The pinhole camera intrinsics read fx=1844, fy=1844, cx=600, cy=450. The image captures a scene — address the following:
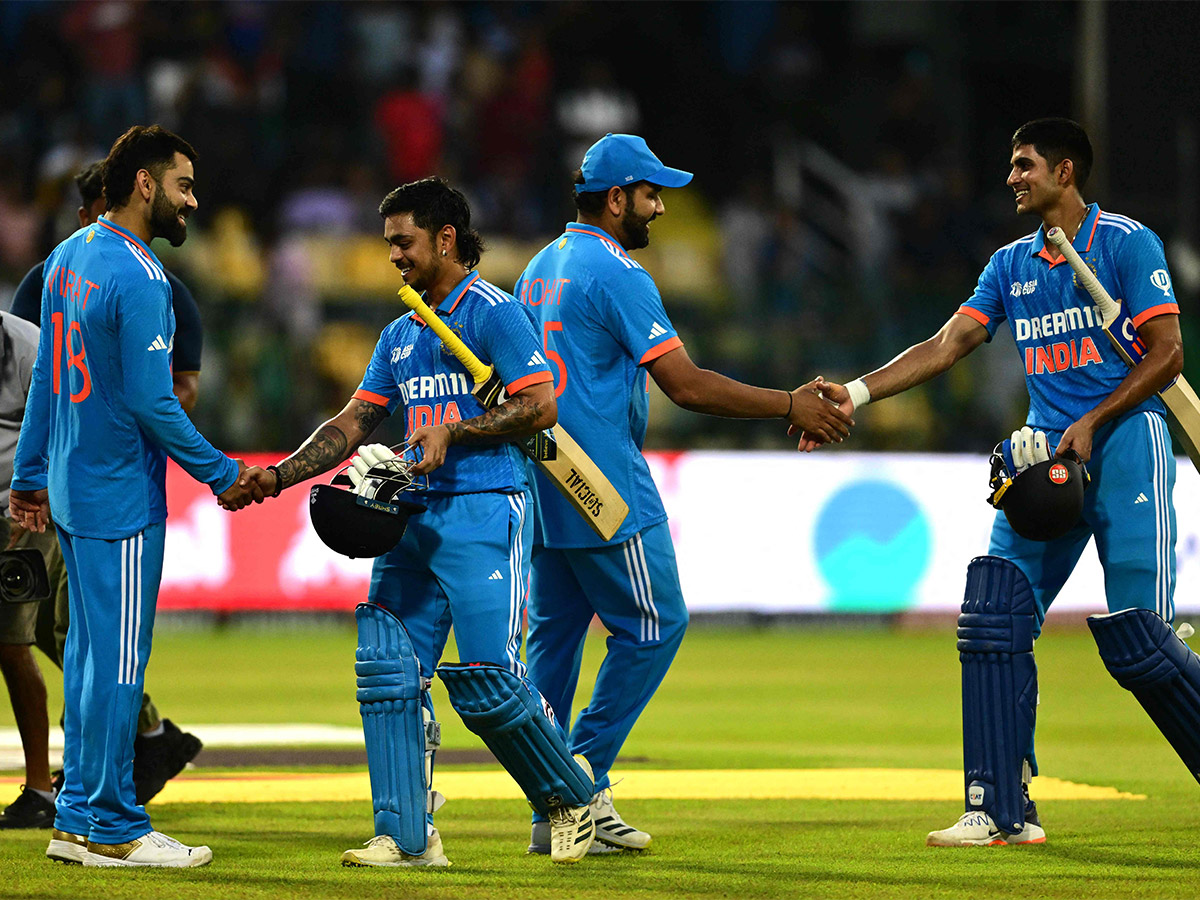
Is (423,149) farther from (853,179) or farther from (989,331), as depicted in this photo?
(989,331)

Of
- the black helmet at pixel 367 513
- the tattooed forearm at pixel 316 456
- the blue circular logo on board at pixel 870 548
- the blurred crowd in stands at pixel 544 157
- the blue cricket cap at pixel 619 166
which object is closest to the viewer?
the black helmet at pixel 367 513

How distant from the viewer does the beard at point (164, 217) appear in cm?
642

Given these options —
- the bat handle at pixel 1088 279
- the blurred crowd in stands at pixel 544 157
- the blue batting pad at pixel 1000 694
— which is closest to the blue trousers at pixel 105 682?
the blue batting pad at pixel 1000 694

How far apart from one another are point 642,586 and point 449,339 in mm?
1192

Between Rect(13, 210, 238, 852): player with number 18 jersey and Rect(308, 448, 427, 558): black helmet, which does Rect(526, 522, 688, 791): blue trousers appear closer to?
Rect(308, 448, 427, 558): black helmet

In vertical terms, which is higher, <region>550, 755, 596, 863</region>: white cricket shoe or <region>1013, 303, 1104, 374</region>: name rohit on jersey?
<region>1013, 303, 1104, 374</region>: name rohit on jersey

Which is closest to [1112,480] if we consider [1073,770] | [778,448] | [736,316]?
[1073,770]

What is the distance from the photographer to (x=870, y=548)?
17672mm

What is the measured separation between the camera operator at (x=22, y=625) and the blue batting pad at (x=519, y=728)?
2.18 metres

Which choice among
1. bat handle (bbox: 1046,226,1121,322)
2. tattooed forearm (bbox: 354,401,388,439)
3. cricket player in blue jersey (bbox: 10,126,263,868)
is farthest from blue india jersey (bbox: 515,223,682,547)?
bat handle (bbox: 1046,226,1121,322)

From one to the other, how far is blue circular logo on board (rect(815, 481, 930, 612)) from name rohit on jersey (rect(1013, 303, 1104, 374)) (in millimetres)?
10754

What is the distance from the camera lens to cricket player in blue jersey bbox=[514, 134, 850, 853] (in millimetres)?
6695

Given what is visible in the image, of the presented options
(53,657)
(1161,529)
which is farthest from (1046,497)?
(53,657)

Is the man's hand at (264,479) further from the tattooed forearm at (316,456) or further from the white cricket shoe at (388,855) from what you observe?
the white cricket shoe at (388,855)
